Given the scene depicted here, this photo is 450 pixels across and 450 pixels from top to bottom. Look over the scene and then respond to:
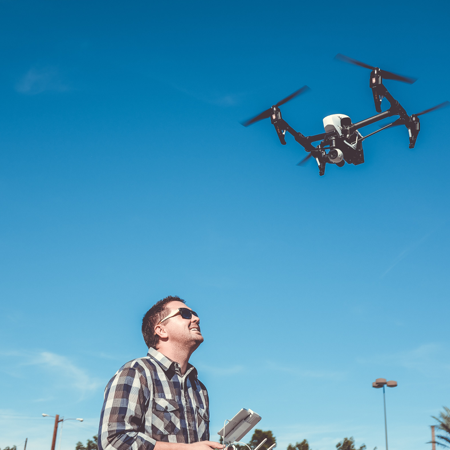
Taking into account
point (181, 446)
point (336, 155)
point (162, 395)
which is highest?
point (336, 155)

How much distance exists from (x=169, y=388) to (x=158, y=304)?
2.85 feet

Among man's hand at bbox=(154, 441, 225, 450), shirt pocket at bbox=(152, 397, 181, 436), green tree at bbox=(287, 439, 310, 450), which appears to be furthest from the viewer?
green tree at bbox=(287, 439, 310, 450)

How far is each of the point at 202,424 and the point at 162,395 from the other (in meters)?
0.49

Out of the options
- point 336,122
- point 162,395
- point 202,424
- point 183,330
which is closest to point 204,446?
point 162,395

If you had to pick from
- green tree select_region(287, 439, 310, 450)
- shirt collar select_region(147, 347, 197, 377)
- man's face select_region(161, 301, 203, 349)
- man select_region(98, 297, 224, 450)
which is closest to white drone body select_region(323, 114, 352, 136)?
man select_region(98, 297, 224, 450)

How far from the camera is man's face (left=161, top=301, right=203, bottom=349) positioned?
4.22 m

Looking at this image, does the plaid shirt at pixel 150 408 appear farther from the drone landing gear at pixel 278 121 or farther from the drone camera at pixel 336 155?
the drone landing gear at pixel 278 121

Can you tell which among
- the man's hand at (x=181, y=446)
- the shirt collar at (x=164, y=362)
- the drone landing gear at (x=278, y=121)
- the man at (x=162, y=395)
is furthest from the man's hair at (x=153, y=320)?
the drone landing gear at (x=278, y=121)

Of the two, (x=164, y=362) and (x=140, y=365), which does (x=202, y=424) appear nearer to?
(x=164, y=362)

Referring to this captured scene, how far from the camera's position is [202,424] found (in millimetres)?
4086

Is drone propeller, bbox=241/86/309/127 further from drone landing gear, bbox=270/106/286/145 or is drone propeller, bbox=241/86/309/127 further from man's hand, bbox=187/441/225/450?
man's hand, bbox=187/441/225/450

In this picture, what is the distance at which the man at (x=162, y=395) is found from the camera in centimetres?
344

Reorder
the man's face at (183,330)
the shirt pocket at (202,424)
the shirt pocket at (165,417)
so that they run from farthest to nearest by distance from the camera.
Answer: the man's face at (183,330) < the shirt pocket at (202,424) < the shirt pocket at (165,417)

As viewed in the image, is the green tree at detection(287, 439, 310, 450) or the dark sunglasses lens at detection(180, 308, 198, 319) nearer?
the dark sunglasses lens at detection(180, 308, 198, 319)
